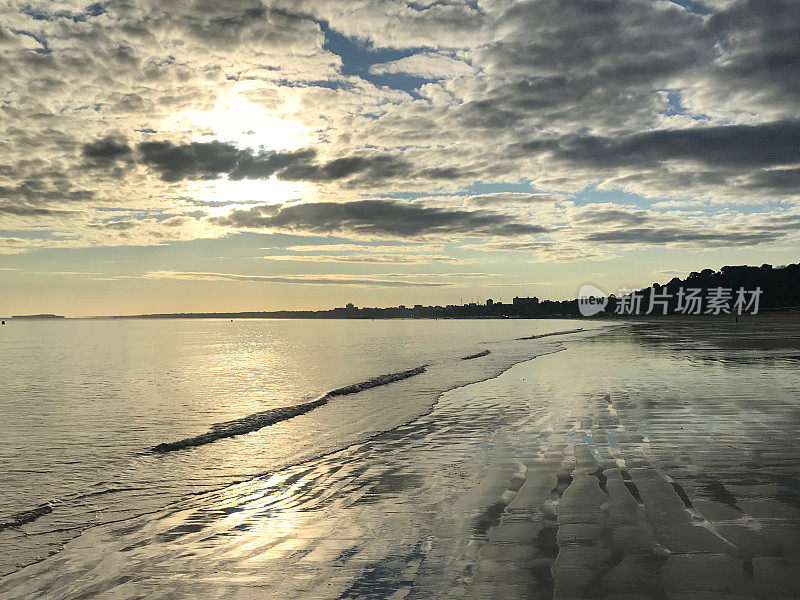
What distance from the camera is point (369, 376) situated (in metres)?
37.7

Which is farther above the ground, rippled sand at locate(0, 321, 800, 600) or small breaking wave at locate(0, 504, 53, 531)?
rippled sand at locate(0, 321, 800, 600)

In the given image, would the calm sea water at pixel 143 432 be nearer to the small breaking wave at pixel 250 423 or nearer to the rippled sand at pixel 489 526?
the small breaking wave at pixel 250 423

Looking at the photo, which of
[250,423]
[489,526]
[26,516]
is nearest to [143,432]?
[250,423]

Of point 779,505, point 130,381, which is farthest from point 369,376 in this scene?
point 779,505

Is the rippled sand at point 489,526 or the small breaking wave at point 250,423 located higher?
the rippled sand at point 489,526

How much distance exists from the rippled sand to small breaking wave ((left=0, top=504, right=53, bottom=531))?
1.62 metres

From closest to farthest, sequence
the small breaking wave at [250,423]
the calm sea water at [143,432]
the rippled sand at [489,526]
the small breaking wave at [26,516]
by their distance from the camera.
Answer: the rippled sand at [489,526], the small breaking wave at [26,516], the calm sea water at [143,432], the small breaking wave at [250,423]

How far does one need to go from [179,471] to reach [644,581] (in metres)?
10.8

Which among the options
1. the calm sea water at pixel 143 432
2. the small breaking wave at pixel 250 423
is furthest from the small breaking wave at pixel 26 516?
the small breaking wave at pixel 250 423

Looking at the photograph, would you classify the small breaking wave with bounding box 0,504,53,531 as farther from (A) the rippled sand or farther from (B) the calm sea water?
(A) the rippled sand

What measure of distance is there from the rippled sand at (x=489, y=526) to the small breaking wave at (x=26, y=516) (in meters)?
1.62

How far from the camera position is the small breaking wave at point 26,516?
9.91 meters

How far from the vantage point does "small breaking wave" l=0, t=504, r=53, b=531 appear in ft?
32.5

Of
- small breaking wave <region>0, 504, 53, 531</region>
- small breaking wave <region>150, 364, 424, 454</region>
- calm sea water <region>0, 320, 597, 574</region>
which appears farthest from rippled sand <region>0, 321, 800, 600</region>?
small breaking wave <region>150, 364, 424, 454</region>
